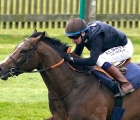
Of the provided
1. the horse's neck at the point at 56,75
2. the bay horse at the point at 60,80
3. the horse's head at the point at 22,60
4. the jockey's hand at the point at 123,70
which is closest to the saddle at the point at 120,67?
the jockey's hand at the point at 123,70

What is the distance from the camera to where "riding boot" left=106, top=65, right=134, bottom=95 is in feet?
26.8

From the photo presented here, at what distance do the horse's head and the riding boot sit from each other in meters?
1.01

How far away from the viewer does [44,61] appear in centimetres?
784

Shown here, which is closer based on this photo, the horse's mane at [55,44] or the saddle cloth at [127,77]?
the horse's mane at [55,44]

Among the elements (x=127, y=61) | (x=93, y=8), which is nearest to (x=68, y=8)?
(x=93, y=8)

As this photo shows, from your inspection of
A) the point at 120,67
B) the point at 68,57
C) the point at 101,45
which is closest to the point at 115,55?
the point at 120,67

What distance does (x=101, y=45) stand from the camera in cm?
797

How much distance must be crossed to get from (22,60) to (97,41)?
96 cm

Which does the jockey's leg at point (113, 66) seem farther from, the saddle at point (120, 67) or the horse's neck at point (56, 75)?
the horse's neck at point (56, 75)

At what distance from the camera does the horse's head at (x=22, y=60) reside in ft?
24.9

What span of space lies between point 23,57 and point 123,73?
144 centimetres

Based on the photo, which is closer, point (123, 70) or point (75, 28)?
point (75, 28)

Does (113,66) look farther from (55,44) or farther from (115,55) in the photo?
(55,44)

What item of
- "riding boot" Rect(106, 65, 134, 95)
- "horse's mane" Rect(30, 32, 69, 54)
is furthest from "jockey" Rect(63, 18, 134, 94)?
"horse's mane" Rect(30, 32, 69, 54)
